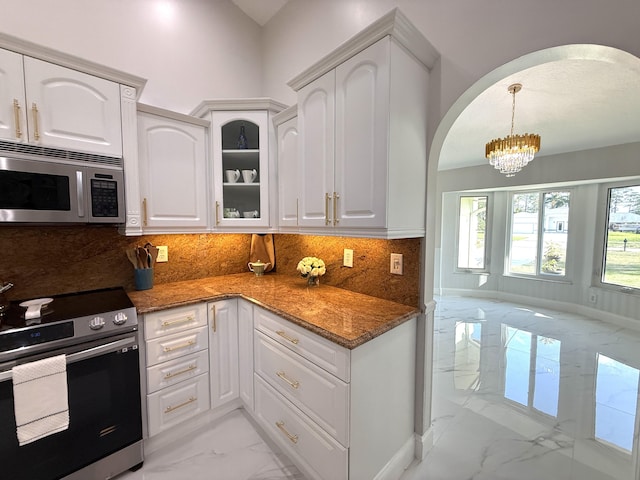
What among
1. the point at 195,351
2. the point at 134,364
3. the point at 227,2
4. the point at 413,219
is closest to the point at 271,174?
the point at 413,219

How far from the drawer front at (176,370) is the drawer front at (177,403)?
1.4 inches

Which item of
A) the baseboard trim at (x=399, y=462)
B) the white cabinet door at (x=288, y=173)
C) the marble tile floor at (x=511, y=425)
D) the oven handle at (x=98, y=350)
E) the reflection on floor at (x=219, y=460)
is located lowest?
the reflection on floor at (x=219, y=460)

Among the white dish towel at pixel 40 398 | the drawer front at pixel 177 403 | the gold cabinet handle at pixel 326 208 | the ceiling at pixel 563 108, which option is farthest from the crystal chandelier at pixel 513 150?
the white dish towel at pixel 40 398

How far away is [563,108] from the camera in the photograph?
106 inches

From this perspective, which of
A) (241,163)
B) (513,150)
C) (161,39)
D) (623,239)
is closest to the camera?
(161,39)

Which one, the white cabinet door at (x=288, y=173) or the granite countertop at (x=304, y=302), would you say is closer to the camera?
the granite countertop at (x=304, y=302)

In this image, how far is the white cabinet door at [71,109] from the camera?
4.62ft

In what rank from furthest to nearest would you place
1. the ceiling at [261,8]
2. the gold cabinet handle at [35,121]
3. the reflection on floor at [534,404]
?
the ceiling at [261,8] → the reflection on floor at [534,404] → the gold cabinet handle at [35,121]

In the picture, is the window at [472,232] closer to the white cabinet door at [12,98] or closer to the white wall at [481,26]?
the white wall at [481,26]

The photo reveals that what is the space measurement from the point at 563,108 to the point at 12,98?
4265 mm

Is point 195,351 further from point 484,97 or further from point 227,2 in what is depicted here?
point 484,97

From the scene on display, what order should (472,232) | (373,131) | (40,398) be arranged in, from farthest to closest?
(472,232) < (373,131) < (40,398)

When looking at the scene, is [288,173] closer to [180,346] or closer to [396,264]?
[396,264]

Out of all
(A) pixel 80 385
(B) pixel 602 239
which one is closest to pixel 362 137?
(A) pixel 80 385
